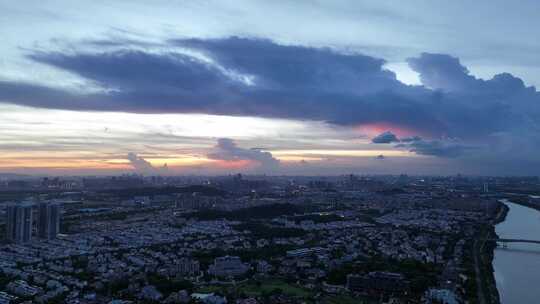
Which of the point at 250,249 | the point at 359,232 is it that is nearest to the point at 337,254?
the point at 250,249

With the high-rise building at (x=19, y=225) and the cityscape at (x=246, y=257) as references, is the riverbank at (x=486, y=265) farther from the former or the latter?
the high-rise building at (x=19, y=225)

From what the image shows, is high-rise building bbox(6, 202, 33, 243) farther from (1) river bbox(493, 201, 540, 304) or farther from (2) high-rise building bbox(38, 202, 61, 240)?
(1) river bbox(493, 201, 540, 304)

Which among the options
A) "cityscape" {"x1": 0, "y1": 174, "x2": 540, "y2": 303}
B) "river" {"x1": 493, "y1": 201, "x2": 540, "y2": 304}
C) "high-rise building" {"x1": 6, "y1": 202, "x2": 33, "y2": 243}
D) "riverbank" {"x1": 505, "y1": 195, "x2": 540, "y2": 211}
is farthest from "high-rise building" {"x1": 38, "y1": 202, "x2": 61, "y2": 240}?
"riverbank" {"x1": 505, "y1": 195, "x2": 540, "y2": 211}

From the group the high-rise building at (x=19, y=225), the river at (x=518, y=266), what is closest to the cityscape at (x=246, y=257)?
the high-rise building at (x=19, y=225)

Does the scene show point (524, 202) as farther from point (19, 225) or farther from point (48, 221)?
point (19, 225)

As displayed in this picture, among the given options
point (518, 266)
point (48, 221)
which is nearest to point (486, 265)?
A: point (518, 266)
